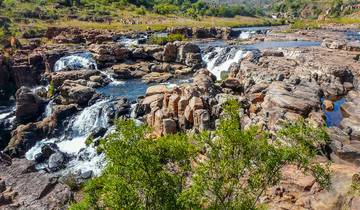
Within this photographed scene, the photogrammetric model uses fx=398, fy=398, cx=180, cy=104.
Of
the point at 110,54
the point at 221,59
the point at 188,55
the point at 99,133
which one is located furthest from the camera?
the point at 110,54

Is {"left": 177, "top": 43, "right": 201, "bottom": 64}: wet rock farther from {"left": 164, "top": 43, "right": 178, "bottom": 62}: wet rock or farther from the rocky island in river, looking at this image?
{"left": 164, "top": 43, "right": 178, "bottom": 62}: wet rock

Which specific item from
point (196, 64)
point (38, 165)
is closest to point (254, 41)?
point (196, 64)

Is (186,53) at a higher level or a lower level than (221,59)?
higher

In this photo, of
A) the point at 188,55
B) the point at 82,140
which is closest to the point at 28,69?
the point at 188,55

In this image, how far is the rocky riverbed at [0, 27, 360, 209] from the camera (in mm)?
36656

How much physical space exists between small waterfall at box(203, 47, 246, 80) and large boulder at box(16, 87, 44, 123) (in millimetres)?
34122

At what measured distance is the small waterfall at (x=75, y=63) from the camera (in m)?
82.9

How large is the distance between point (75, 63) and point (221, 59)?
3074cm

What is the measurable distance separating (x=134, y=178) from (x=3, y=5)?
453 ft

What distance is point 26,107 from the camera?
63.4m

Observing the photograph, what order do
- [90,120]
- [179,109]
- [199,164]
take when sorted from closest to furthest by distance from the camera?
[199,164]
[179,109]
[90,120]

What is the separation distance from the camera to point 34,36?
366 ft

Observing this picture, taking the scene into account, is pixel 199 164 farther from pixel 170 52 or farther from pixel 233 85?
pixel 170 52

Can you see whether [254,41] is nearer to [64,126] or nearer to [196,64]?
[196,64]
